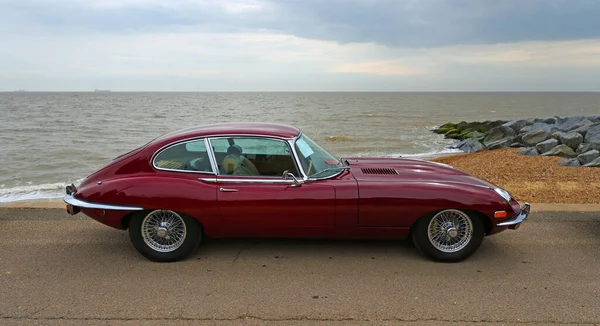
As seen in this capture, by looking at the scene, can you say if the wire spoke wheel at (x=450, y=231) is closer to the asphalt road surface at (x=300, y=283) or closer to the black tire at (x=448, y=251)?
the black tire at (x=448, y=251)

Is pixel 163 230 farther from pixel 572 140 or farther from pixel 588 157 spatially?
pixel 572 140

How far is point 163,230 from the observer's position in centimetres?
401

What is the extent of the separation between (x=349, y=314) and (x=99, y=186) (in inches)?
103

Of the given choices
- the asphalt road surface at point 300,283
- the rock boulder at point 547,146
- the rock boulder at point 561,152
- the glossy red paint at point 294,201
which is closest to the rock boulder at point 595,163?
the rock boulder at point 561,152

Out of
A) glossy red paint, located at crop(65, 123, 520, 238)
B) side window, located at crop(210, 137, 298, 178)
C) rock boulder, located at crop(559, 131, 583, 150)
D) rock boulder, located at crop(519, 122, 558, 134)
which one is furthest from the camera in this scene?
rock boulder, located at crop(519, 122, 558, 134)

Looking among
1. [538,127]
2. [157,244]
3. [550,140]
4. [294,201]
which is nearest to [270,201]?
[294,201]

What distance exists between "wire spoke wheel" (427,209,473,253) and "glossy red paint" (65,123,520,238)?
0.14 metres

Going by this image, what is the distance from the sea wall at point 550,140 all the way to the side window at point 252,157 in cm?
954

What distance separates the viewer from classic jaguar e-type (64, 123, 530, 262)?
12.7ft

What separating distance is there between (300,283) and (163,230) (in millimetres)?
1427

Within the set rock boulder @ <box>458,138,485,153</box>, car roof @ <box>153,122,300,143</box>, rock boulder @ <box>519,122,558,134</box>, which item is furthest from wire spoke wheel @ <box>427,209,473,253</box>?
rock boulder @ <box>519,122,558,134</box>

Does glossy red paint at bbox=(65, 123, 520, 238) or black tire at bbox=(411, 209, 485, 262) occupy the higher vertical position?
glossy red paint at bbox=(65, 123, 520, 238)

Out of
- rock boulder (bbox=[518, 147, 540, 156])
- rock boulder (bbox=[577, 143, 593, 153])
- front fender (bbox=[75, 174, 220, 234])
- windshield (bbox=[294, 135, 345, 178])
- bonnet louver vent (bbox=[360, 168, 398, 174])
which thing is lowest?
rock boulder (bbox=[518, 147, 540, 156])

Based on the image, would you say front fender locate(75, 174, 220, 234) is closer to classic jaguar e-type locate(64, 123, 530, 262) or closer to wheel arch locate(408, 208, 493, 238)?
classic jaguar e-type locate(64, 123, 530, 262)
